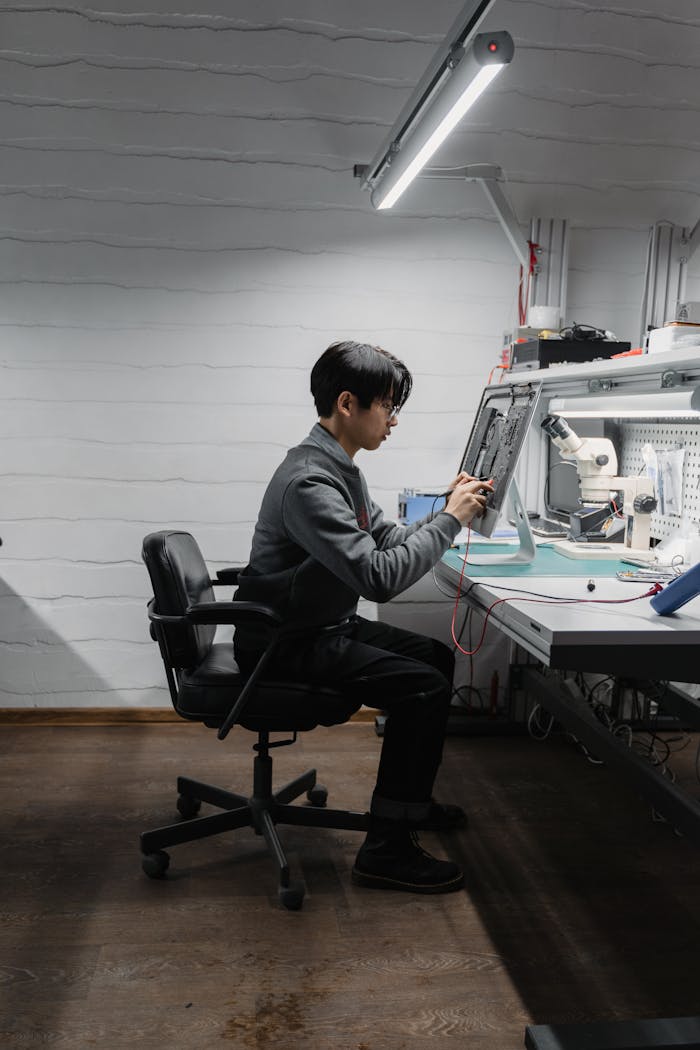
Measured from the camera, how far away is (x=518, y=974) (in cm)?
192

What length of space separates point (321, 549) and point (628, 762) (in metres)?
0.93

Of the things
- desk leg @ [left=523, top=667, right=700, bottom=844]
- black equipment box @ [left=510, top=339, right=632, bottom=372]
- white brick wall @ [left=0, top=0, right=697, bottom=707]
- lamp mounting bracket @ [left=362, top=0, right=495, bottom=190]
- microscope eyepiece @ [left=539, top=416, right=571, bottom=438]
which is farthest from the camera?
white brick wall @ [left=0, top=0, right=697, bottom=707]

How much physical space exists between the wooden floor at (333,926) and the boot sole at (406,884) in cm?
2

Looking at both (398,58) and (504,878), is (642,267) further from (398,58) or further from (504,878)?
(504,878)

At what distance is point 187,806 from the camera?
2.62 metres

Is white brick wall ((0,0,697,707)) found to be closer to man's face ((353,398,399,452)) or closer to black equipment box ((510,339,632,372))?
black equipment box ((510,339,632,372))

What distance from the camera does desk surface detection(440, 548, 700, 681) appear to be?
5.60 feet

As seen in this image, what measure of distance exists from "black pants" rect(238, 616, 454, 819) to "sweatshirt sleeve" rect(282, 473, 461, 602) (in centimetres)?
18

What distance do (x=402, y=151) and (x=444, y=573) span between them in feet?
4.03

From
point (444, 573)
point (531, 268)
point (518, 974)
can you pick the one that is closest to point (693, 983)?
point (518, 974)

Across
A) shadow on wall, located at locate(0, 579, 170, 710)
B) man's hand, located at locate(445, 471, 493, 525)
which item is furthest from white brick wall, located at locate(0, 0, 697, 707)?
man's hand, located at locate(445, 471, 493, 525)

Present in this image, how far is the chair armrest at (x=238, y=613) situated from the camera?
2096 mm

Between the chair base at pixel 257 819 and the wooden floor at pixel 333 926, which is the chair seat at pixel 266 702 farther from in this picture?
the wooden floor at pixel 333 926

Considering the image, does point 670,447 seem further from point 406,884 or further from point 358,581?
point 406,884
